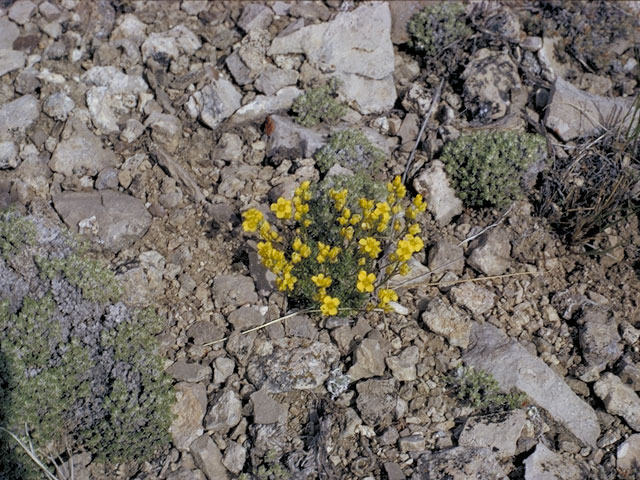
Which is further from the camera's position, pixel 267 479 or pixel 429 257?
pixel 429 257

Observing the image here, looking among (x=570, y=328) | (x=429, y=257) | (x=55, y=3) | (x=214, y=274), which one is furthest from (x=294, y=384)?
(x=55, y=3)

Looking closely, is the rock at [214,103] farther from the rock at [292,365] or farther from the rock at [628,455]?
the rock at [628,455]

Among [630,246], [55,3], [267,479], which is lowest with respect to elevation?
[267,479]

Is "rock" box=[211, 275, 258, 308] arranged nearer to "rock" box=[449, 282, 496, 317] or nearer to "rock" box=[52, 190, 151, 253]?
"rock" box=[52, 190, 151, 253]

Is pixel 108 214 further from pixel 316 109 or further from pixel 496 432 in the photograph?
pixel 496 432

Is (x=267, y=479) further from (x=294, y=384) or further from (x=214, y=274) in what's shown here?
(x=214, y=274)

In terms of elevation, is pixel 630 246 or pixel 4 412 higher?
pixel 630 246
